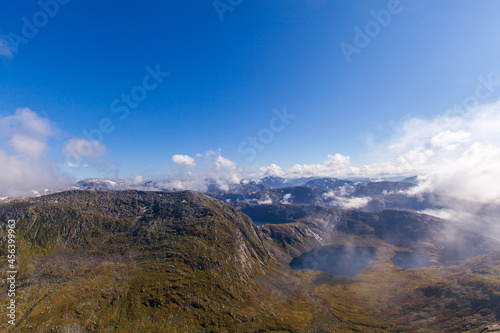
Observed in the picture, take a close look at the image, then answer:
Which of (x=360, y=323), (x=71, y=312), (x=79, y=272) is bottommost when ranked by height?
(x=360, y=323)

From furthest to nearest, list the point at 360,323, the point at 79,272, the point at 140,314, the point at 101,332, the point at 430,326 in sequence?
the point at 79,272 → the point at 360,323 → the point at 430,326 → the point at 140,314 → the point at 101,332

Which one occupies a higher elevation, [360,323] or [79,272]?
[79,272]

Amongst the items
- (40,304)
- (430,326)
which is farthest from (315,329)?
(40,304)

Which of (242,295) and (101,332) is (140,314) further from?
(242,295)

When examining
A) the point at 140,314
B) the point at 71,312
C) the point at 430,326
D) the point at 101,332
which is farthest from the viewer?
the point at 430,326

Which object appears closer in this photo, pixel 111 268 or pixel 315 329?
pixel 315 329

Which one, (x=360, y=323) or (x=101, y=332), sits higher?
(x=101, y=332)

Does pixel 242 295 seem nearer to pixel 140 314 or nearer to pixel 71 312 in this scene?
pixel 140 314

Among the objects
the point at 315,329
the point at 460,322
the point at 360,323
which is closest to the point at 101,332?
the point at 315,329

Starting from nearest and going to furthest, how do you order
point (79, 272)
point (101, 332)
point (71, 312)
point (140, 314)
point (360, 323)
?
point (101, 332), point (71, 312), point (140, 314), point (360, 323), point (79, 272)
